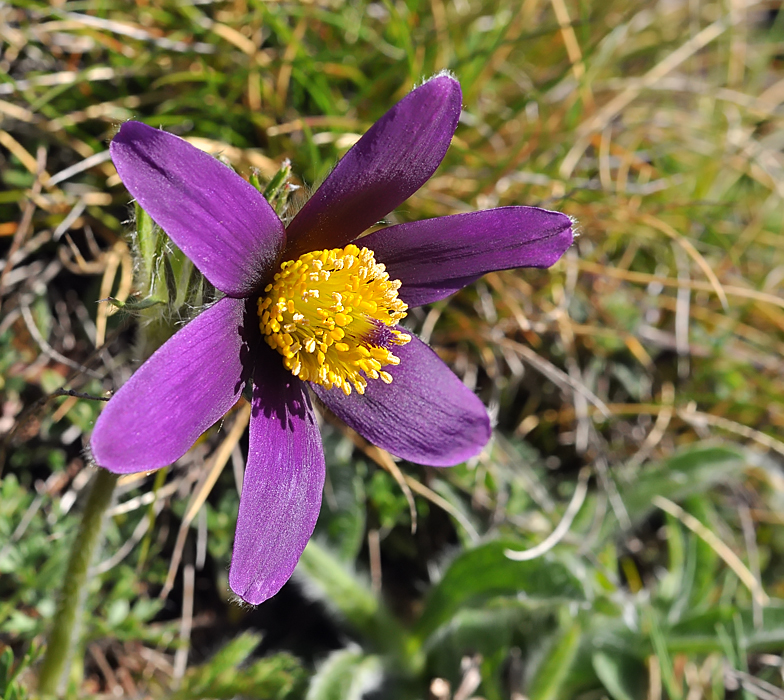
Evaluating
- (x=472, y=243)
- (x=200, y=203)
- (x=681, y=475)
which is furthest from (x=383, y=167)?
(x=681, y=475)

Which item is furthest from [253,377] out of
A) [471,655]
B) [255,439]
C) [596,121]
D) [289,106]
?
[596,121]

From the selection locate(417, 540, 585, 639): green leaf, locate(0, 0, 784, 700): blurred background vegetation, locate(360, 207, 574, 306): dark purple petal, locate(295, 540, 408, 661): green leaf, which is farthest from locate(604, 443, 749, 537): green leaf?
locate(360, 207, 574, 306): dark purple petal

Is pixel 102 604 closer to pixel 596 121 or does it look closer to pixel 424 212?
pixel 424 212

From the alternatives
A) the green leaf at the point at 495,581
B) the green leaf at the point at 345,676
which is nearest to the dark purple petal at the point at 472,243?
the green leaf at the point at 495,581

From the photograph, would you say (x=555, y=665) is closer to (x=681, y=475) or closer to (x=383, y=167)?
(x=681, y=475)

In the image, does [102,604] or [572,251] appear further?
[572,251]

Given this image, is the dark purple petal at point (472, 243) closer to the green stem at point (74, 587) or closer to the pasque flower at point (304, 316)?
the pasque flower at point (304, 316)
